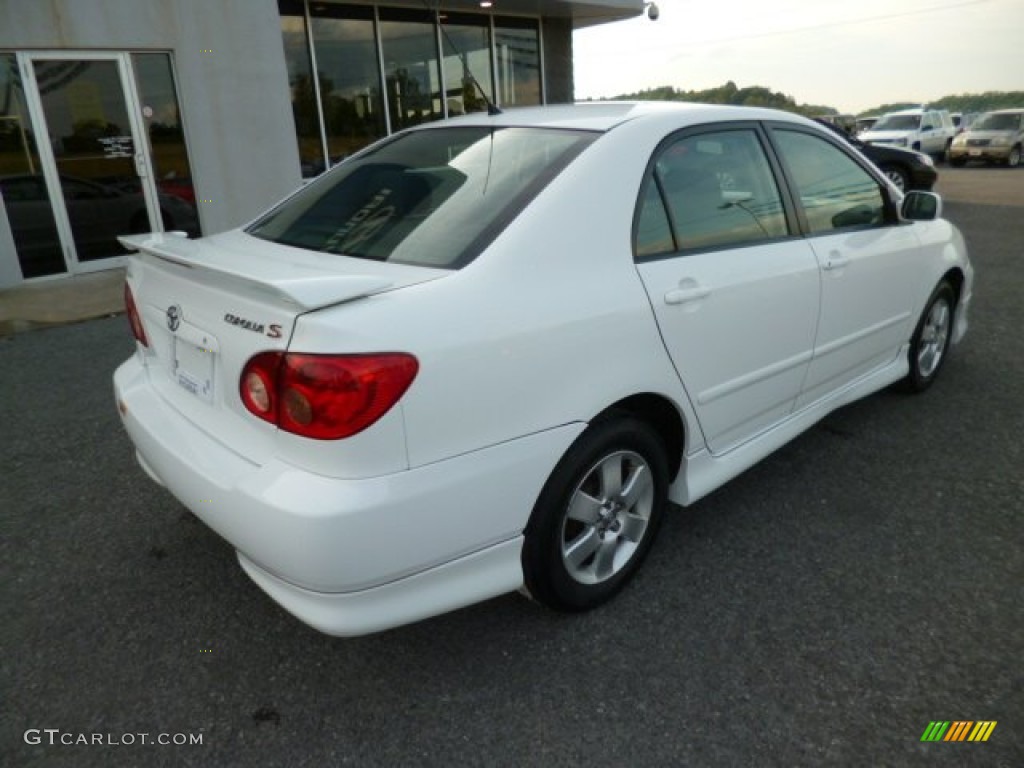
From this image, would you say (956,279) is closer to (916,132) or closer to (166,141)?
(166,141)

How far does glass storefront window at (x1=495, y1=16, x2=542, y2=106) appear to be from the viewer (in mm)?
13922

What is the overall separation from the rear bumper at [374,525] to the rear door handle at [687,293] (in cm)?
59

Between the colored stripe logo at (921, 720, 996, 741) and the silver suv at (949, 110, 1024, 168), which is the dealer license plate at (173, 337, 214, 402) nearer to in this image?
the colored stripe logo at (921, 720, 996, 741)

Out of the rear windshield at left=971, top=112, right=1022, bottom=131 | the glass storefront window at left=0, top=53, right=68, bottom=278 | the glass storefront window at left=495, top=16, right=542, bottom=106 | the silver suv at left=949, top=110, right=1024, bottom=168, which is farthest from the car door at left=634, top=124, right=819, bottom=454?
the rear windshield at left=971, top=112, right=1022, bottom=131

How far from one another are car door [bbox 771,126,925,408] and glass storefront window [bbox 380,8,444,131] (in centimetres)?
973

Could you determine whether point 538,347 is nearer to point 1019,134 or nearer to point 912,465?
point 912,465

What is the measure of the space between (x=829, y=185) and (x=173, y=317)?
2823 mm

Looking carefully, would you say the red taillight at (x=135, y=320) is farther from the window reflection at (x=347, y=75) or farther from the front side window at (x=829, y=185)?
the window reflection at (x=347, y=75)

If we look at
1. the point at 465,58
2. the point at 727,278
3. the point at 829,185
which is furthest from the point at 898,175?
the point at 727,278

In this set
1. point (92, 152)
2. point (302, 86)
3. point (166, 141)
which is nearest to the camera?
point (92, 152)

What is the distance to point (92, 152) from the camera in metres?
8.34

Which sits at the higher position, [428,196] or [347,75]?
[347,75]

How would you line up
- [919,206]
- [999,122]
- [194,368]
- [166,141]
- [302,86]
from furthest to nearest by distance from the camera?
1. [999,122]
2. [302,86]
3. [166,141]
4. [919,206]
5. [194,368]

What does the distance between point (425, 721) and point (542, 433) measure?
876 millimetres
